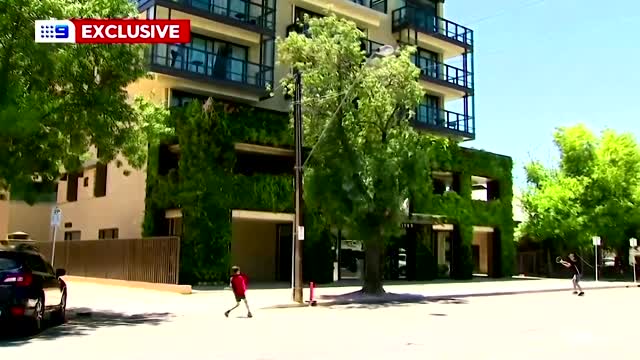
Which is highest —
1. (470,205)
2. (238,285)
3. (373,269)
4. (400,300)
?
(470,205)

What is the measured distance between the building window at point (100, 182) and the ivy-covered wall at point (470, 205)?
15.9 m

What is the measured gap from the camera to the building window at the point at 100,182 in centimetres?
3578

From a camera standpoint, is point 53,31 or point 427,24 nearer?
point 53,31

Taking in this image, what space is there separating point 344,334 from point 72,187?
28.9m

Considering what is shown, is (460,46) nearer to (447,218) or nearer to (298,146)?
(447,218)

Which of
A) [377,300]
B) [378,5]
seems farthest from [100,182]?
[378,5]

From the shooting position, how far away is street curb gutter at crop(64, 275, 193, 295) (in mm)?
24753

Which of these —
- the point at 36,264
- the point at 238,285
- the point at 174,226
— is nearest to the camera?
the point at 36,264

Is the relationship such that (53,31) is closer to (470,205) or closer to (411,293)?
(411,293)

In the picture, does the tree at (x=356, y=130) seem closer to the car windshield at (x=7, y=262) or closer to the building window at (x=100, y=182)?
the car windshield at (x=7, y=262)

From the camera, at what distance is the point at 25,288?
43.3 ft

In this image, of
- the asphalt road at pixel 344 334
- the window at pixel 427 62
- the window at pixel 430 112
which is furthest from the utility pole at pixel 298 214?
the window at pixel 427 62

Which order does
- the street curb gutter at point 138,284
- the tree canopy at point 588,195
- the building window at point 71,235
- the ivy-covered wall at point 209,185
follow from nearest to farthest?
the street curb gutter at point 138,284, the ivy-covered wall at point 209,185, the building window at point 71,235, the tree canopy at point 588,195

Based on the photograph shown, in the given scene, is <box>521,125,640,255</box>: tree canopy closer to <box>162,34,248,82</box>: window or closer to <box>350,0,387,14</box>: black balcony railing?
<box>350,0,387,14</box>: black balcony railing
